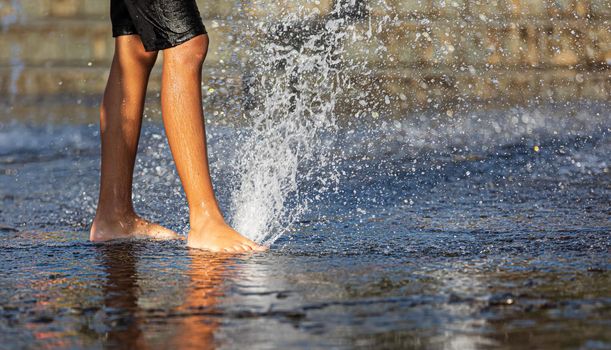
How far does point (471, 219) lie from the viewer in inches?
160

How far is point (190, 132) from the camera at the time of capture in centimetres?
358

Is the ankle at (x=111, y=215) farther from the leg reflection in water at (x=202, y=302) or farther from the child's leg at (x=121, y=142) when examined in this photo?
the leg reflection in water at (x=202, y=302)

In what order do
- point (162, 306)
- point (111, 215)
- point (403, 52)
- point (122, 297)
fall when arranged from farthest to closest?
point (403, 52)
point (111, 215)
point (122, 297)
point (162, 306)

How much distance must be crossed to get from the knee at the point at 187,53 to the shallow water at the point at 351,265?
0.54 metres

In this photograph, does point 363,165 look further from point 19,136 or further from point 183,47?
point 19,136

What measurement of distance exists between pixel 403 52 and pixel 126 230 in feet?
19.1

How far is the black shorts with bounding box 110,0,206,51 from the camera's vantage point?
358 cm

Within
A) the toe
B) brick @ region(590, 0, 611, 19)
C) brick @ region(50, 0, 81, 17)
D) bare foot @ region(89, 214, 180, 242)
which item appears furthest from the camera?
brick @ region(590, 0, 611, 19)

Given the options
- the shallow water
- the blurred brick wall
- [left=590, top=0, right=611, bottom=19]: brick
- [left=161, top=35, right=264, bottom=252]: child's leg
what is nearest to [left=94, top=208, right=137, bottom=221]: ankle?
the shallow water

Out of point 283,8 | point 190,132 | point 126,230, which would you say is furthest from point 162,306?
point 283,8

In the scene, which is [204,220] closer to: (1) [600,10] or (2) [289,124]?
(2) [289,124]

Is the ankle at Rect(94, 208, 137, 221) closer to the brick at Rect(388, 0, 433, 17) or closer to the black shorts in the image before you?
the black shorts

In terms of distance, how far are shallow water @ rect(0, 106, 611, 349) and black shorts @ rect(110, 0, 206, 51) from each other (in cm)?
60

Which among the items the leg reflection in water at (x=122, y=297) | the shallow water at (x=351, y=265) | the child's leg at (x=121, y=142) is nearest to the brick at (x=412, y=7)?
the shallow water at (x=351, y=265)
